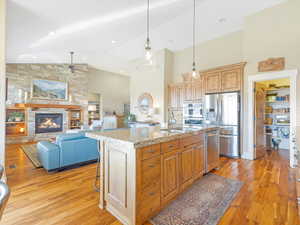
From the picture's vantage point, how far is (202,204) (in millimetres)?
1990

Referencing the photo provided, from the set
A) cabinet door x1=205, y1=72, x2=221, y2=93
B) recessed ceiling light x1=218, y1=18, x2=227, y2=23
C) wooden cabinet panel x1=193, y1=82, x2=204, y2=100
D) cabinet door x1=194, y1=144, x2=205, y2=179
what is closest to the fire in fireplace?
wooden cabinet panel x1=193, y1=82, x2=204, y2=100

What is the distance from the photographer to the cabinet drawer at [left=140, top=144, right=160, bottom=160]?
1.56m

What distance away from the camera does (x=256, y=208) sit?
191 cm

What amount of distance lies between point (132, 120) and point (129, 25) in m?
4.18

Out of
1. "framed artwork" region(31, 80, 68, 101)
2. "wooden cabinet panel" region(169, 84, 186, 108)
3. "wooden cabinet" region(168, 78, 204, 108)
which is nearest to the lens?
"wooden cabinet" region(168, 78, 204, 108)

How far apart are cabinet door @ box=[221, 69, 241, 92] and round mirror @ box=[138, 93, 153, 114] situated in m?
3.04

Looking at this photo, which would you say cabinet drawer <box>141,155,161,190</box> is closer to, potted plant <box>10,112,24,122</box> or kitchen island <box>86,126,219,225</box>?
kitchen island <box>86,126,219,225</box>

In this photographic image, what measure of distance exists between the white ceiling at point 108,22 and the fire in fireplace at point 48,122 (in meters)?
2.38

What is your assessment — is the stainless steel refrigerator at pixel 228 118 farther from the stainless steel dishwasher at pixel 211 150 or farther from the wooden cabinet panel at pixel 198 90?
the stainless steel dishwasher at pixel 211 150

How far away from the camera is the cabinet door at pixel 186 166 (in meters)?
2.11

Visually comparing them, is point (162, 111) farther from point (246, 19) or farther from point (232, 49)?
point (246, 19)

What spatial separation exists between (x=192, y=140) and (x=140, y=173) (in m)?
1.16

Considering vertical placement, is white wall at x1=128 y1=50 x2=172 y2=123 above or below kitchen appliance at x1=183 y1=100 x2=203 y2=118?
above

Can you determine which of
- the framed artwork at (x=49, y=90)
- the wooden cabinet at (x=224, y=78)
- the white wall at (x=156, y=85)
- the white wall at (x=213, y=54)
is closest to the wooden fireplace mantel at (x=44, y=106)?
the framed artwork at (x=49, y=90)
